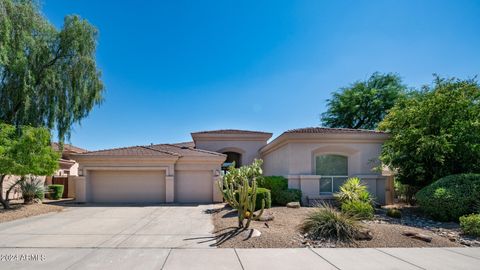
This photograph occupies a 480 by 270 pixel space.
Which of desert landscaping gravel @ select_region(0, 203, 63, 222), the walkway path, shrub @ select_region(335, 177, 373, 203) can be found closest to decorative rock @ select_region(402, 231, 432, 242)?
the walkway path

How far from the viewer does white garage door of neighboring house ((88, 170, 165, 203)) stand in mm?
16859

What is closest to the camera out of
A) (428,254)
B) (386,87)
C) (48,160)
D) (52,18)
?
(428,254)

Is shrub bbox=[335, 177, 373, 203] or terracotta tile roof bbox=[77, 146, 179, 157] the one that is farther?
terracotta tile roof bbox=[77, 146, 179, 157]

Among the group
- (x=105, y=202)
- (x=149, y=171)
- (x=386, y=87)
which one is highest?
(x=386, y=87)

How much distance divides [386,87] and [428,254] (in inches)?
1073

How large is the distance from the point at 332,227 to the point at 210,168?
1037cm

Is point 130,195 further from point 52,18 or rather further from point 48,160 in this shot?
point 52,18

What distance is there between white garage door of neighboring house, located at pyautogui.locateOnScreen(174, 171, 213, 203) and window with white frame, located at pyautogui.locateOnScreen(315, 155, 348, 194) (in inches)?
251

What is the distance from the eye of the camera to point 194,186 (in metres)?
17.2

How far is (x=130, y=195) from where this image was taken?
664 inches

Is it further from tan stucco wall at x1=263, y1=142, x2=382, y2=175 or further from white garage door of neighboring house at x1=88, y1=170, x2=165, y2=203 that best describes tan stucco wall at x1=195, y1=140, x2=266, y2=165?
tan stucco wall at x1=263, y1=142, x2=382, y2=175

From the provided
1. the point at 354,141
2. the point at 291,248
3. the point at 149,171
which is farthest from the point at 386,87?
the point at 291,248

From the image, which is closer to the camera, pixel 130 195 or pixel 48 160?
pixel 48 160

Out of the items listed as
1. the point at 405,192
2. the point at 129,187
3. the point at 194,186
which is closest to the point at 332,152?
the point at 405,192
